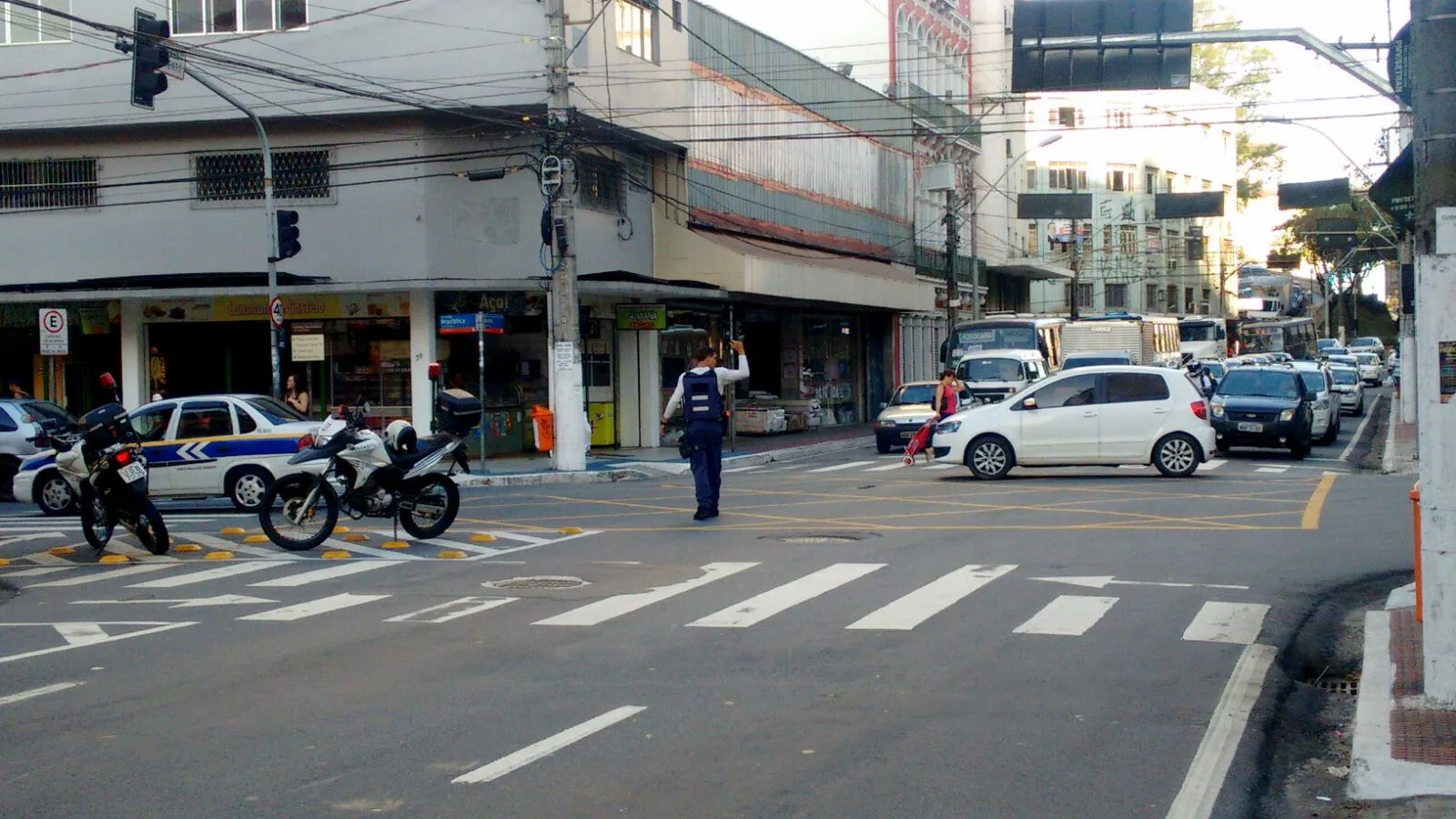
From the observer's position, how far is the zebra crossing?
404 inches

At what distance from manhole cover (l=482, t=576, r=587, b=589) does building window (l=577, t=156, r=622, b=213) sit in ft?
60.1

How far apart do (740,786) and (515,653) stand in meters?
3.37

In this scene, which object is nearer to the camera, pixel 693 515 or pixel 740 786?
pixel 740 786

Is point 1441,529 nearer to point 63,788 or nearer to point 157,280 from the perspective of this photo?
point 63,788

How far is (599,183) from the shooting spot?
31.5 m

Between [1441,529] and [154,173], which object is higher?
[154,173]

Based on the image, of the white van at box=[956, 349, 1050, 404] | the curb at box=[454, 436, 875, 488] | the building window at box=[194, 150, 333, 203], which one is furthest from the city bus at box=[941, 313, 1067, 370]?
the building window at box=[194, 150, 333, 203]

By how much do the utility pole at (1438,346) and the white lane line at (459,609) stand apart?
6517mm

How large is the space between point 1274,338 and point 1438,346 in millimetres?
70005

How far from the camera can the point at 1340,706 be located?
8156mm

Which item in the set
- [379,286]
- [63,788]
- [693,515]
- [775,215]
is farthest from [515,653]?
[775,215]

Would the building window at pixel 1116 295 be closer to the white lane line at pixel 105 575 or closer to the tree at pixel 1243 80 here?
the tree at pixel 1243 80

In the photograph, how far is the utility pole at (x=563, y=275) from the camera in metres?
24.8

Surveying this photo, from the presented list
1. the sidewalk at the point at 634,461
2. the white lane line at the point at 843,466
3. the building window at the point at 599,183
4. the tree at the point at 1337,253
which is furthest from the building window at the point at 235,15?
the tree at the point at 1337,253
